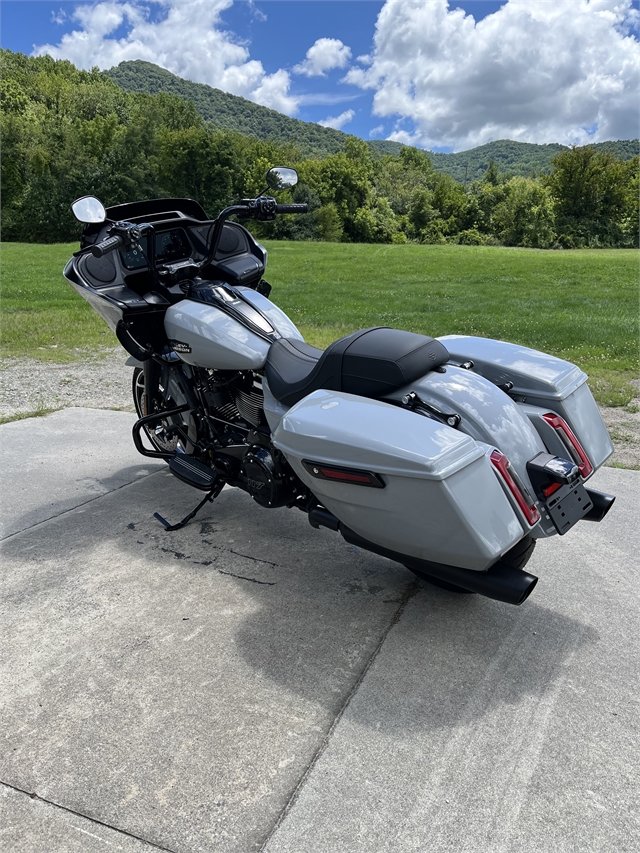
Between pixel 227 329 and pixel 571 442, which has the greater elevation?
pixel 227 329

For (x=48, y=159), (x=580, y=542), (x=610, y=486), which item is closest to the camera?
(x=580, y=542)

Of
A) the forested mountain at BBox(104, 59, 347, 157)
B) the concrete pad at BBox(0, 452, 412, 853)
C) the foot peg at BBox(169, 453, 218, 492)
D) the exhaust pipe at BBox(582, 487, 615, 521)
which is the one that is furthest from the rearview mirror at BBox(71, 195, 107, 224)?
the forested mountain at BBox(104, 59, 347, 157)

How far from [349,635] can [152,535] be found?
131cm

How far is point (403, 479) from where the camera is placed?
2.12 m

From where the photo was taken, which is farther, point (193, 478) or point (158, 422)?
point (158, 422)

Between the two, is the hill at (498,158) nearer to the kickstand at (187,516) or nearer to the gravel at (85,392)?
the gravel at (85,392)

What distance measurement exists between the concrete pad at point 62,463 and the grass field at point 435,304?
3168mm

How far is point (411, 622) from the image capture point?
2670 mm

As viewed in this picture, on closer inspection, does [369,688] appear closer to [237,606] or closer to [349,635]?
[349,635]

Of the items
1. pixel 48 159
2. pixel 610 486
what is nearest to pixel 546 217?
pixel 48 159

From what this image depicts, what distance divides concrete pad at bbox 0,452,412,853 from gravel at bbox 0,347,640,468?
8.21 feet

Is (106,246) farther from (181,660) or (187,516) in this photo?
(181,660)

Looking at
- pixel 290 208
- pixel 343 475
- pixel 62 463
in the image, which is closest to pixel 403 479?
pixel 343 475

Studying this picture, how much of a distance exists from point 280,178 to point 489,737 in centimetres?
284
